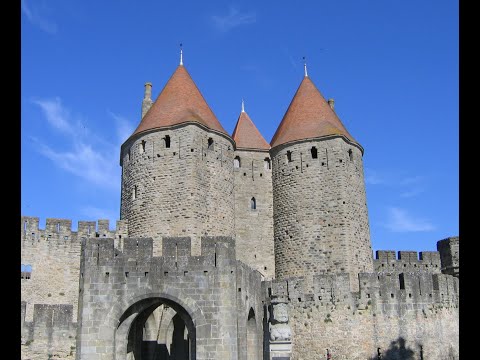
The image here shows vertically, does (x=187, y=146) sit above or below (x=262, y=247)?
above

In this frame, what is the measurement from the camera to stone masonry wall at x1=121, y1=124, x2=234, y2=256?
2422 cm

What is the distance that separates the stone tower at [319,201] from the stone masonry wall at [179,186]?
8.11 feet

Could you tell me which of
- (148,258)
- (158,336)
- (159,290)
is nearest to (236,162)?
(158,336)

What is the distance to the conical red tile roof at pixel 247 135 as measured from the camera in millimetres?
28797

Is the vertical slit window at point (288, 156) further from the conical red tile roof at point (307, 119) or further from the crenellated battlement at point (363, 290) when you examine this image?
the crenellated battlement at point (363, 290)

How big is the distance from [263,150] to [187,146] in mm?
4664

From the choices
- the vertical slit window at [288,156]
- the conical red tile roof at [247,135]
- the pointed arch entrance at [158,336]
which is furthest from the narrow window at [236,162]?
the pointed arch entrance at [158,336]

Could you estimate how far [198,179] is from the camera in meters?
24.8

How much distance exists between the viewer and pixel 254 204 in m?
27.5

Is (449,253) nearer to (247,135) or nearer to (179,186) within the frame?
(247,135)

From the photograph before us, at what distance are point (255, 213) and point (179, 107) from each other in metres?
5.83
